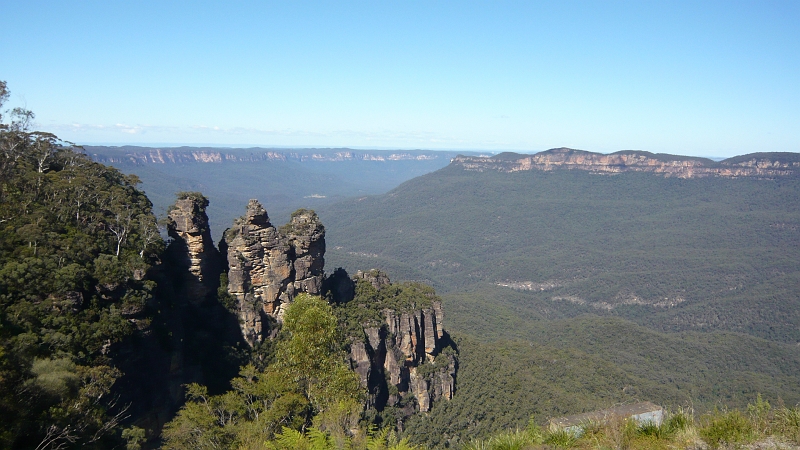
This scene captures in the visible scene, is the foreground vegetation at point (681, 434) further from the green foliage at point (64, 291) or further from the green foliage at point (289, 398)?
the green foliage at point (64, 291)

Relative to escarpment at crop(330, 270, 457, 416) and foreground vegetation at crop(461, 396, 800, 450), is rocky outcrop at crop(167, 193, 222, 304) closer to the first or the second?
escarpment at crop(330, 270, 457, 416)

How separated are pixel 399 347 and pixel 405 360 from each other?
1332 millimetres

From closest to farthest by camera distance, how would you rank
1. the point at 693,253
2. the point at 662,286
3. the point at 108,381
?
the point at 108,381
the point at 662,286
the point at 693,253

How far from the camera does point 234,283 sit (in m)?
32.8

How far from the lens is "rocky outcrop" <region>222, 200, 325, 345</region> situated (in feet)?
108

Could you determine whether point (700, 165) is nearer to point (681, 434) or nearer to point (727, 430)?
point (727, 430)

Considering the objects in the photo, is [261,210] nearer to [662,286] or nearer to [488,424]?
[488,424]

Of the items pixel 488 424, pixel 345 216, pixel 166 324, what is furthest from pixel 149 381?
pixel 345 216

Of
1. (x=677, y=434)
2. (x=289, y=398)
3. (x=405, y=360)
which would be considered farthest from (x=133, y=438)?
(x=405, y=360)

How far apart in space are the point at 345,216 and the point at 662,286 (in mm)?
115384

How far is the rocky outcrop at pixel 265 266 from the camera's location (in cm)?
3278

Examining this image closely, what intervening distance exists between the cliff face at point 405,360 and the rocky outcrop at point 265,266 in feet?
19.6

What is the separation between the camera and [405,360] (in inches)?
1519

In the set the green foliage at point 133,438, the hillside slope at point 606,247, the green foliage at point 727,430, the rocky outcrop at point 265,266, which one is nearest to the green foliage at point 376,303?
the rocky outcrop at point 265,266
